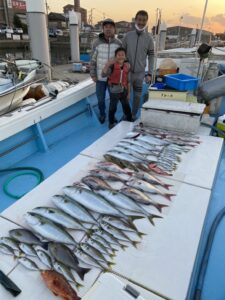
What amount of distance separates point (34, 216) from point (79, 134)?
2609mm

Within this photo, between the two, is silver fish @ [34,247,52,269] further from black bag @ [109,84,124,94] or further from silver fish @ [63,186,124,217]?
black bag @ [109,84,124,94]

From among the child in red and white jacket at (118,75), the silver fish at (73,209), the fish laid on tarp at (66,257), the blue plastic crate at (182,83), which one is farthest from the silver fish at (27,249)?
the blue plastic crate at (182,83)

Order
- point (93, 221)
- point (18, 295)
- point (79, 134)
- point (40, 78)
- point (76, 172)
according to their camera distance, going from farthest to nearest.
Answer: point (40, 78), point (79, 134), point (76, 172), point (93, 221), point (18, 295)

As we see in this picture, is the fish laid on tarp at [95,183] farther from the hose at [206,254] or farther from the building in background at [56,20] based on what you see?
the building in background at [56,20]

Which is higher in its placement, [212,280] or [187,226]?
[187,226]

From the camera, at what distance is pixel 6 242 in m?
1.70

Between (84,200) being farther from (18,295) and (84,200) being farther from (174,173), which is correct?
(174,173)

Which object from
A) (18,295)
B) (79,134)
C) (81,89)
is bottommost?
(79,134)

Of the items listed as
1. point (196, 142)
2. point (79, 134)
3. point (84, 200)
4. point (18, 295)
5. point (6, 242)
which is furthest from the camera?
point (79, 134)

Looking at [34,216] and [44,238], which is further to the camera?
[34,216]

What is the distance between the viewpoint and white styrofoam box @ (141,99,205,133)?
139 inches

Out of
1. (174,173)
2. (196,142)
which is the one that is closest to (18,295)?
(174,173)

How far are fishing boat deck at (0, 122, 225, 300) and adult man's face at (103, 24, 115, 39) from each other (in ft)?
7.65

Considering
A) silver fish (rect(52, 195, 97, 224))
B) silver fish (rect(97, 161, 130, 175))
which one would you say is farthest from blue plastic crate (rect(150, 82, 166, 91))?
silver fish (rect(52, 195, 97, 224))
